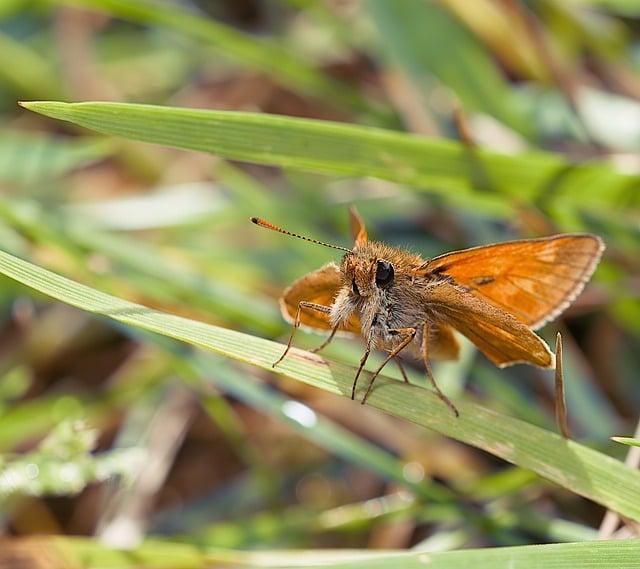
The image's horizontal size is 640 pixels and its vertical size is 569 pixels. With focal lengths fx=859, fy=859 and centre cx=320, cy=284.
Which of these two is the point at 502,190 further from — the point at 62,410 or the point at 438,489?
the point at 62,410

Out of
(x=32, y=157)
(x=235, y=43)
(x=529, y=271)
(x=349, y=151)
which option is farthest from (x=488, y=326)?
(x=32, y=157)

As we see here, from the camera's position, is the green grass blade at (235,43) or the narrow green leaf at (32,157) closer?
the green grass blade at (235,43)

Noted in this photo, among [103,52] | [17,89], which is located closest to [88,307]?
[17,89]

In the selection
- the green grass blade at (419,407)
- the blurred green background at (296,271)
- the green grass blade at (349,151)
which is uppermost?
the green grass blade at (349,151)

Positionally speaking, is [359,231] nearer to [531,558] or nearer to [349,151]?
[349,151]

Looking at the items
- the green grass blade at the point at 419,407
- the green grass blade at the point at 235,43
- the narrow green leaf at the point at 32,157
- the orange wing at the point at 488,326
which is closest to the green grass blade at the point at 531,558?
the green grass blade at the point at 419,407

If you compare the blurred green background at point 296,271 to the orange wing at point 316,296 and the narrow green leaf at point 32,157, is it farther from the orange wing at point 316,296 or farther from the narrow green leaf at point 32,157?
the orange wing at point 316,296
